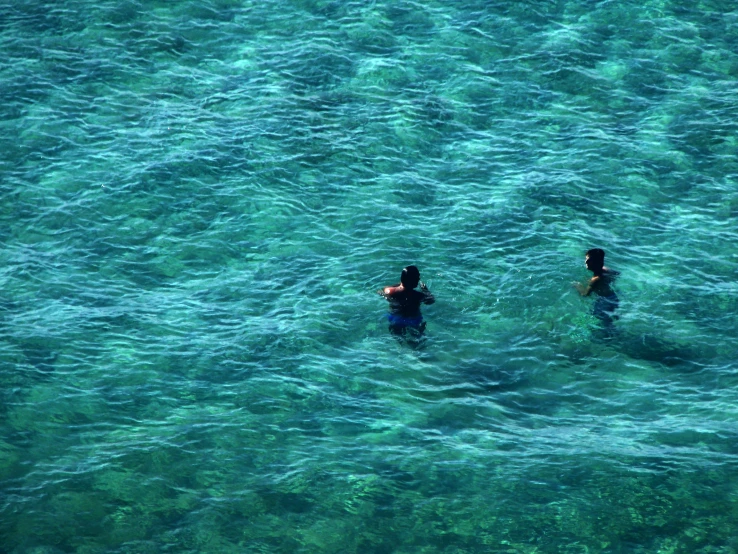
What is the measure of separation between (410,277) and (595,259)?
17.1ft

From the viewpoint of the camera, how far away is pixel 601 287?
24.8 metres

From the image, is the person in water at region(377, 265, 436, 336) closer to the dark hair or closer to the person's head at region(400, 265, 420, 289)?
the person's head at region(400, 265, 420, 289)

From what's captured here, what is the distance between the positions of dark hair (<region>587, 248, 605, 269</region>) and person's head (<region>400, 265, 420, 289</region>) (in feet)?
15.9

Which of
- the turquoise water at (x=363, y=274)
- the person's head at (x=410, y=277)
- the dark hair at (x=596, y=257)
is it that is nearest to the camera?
the turquoise water at (x=363, y=274)

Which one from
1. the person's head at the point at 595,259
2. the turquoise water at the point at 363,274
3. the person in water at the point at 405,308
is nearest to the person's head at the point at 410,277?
the person in water at the point at 405,308

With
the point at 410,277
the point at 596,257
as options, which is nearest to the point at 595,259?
the point at 596,257

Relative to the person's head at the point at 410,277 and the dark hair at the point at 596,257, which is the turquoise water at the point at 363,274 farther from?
the person's head at the point at 410,277

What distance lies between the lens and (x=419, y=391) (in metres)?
22.2

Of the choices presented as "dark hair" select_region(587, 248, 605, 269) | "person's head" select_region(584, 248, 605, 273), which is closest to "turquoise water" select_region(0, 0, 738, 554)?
"person's head" select_region(584, 248, 605, 273)

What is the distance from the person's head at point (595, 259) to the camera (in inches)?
960

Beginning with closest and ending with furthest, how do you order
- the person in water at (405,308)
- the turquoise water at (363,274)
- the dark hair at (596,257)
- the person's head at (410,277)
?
the turquoise water at (363,274)
the person's head at (410,277)
the person in water at (405,308)
the dark hair at (596,257)

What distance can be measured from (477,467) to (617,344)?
5.89 metres

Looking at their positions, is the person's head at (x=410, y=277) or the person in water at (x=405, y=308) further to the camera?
the person in water at (x=405, y=308)

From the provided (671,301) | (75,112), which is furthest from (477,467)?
(75,112)
